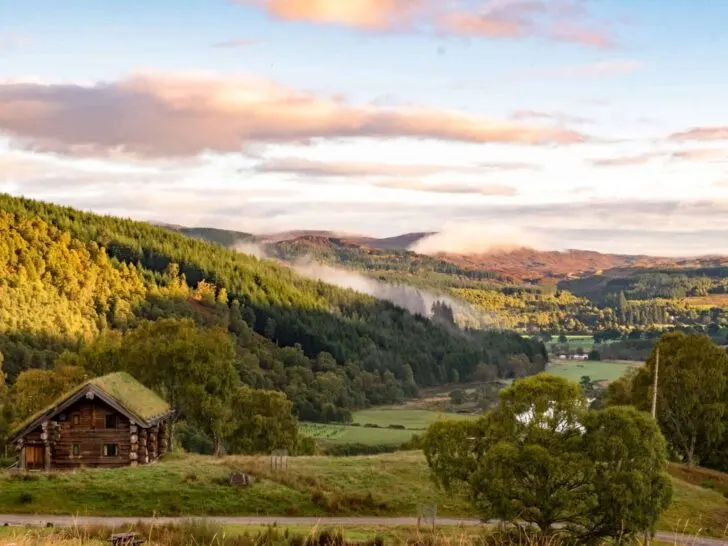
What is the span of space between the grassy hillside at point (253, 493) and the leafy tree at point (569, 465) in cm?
535

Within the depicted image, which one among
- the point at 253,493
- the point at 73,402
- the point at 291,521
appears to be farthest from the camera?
the point at 73,402

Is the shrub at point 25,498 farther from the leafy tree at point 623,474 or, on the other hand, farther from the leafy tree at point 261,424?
the leafy tree at point 261,424

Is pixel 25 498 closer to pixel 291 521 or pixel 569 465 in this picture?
pixel 291 521

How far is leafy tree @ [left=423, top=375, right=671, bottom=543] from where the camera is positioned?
126 ft

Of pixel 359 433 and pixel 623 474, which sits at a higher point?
pixel 623 474

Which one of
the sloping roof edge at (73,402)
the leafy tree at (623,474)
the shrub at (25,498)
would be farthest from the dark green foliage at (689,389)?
the shrub at (25,498)

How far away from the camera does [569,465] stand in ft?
125

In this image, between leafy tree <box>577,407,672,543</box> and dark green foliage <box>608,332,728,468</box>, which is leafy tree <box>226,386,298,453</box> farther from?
leafy tree <box>577,407,672,543</box>

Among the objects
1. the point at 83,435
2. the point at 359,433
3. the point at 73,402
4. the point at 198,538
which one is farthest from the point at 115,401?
the point at 359,433

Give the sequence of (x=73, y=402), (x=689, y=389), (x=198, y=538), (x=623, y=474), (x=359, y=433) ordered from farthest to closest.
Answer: (x=359, y=433) < (x=689, y=389) < (x=73, y=402) < (x=623, y=474) < (x=198, y=538)

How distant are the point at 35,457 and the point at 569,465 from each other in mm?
35890

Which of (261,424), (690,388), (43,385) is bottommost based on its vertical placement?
(261,424)

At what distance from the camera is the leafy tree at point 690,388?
235 ft

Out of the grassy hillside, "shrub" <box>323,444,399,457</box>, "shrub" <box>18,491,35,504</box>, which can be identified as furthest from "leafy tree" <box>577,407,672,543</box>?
"shrub" <box>323,444,399,457</box>
